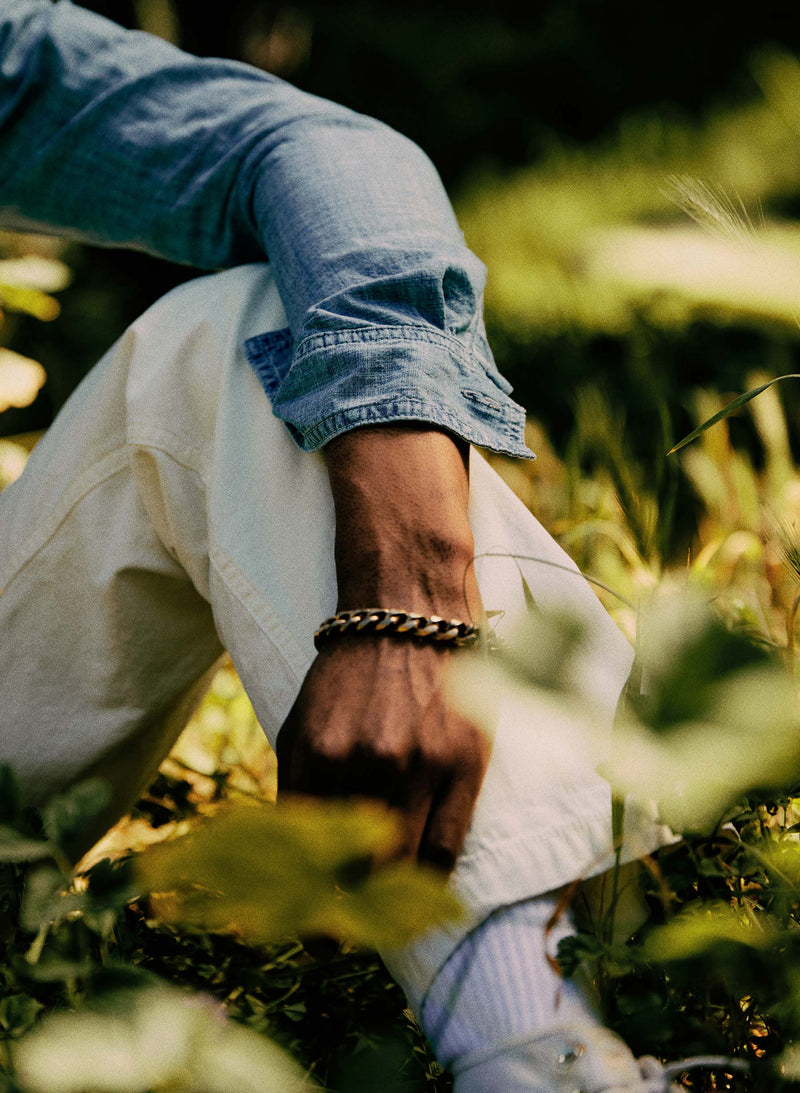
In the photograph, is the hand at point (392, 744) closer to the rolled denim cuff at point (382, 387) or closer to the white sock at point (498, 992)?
the white sock at point (498, 992)

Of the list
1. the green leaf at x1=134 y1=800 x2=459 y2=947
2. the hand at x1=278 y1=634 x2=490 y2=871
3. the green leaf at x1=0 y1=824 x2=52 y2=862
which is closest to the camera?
the green leaf at x1=134 y1=800 x2=459 y2=947

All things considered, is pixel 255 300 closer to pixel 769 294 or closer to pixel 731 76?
pixel 769 294

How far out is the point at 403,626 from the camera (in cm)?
56

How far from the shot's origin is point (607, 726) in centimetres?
31

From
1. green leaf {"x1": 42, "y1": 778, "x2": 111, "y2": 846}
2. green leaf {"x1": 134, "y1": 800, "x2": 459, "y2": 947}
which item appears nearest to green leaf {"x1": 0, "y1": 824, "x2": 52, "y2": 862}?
green leaf {"x1": 42, "y1": 778, "x2": 111, "y2": 846}

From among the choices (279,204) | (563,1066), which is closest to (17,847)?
(563,1066)

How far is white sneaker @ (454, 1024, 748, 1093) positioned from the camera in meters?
0.46

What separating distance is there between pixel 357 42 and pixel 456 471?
3603 millimetres

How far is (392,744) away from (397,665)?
0.17 ft

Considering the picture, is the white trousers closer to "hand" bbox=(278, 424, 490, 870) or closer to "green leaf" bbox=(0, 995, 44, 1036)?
"hand" bbox=(278, 424, 490, 870)

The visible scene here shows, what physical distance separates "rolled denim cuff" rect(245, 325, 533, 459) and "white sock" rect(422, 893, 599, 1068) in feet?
1.06

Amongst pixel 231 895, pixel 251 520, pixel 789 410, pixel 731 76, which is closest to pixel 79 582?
pixel 251 520

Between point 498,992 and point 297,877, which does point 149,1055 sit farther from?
point 498,992

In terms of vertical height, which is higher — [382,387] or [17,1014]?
[382,387]
